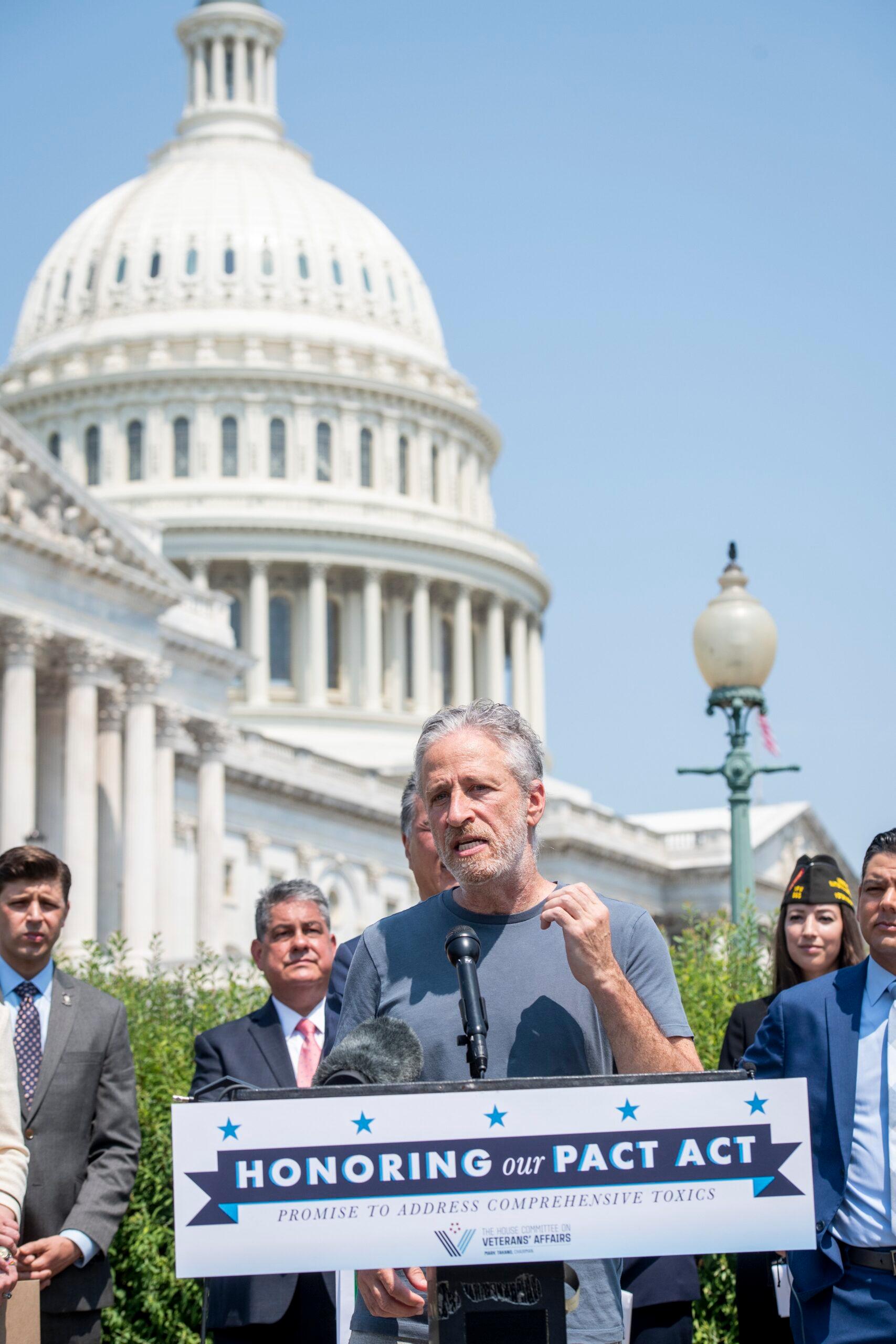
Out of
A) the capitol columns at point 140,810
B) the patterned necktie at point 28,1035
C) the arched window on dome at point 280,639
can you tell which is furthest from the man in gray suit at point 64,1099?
the arched window on dome at point 280,639

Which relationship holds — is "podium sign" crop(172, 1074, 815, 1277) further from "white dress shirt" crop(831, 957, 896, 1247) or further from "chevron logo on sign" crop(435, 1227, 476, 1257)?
"white dress shirt" crop(831, 957, 896, 1247)

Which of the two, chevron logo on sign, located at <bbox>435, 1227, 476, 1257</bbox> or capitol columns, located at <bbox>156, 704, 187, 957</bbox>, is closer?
chevron logo on sign, located at <bbox>435, 1227, 476, 1257</bbox>

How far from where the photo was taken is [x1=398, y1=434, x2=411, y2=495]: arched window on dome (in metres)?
84.7

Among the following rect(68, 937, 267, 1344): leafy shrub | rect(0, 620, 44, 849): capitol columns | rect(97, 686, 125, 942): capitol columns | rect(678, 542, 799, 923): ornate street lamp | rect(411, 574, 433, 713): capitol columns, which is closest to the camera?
rect(68, 937, 267, 1344): leafy shrub

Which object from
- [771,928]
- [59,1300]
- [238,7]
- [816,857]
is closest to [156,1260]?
[59,1300]

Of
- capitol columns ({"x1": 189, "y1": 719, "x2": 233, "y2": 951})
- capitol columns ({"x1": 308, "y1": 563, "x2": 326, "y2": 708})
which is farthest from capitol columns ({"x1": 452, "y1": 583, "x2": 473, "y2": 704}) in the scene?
capitol columns ({"x1": 189, "y1": 719, "x2": 233, "y2": 951})

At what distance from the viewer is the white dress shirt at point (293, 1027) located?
852cm

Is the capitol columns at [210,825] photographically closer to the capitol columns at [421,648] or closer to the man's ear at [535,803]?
the capitol columns at [421,648]

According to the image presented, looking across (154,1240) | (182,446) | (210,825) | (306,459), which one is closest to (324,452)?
(306,459)

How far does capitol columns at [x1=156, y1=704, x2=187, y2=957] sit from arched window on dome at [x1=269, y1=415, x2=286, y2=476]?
108ft

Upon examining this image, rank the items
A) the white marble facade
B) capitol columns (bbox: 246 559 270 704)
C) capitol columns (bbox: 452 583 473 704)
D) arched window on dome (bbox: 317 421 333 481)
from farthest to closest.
Answer: capitol columns (bbox: 452 583 473 704) → arched window on dome (bbox: 317 421 333 481) → capitol columns (bbox: 246 559 270 704) → the white marble facade

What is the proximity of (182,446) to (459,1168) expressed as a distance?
3041 inches

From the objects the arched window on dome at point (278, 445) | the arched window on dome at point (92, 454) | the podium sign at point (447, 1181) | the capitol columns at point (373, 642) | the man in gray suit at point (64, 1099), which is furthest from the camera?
the arched window on dome at point (278, 445)

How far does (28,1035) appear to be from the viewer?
8.04m
